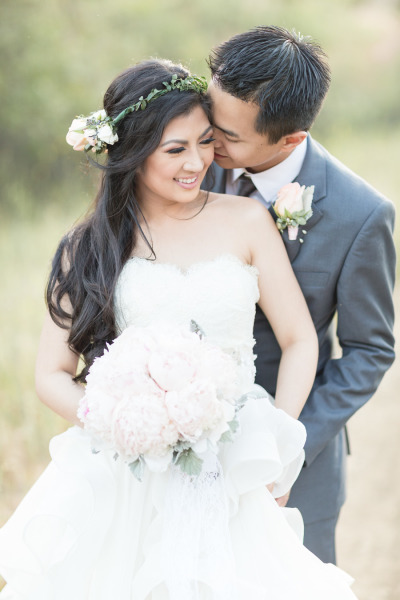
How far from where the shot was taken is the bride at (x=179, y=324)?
2207 mm

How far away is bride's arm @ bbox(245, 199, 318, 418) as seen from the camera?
261 centimetres

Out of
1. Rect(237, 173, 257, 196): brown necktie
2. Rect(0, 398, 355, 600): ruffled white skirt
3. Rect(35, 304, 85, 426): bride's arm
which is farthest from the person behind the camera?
Rect(237, 173, 257, 196): brown necktie

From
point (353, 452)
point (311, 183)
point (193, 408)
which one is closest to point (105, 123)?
point (311, 183)

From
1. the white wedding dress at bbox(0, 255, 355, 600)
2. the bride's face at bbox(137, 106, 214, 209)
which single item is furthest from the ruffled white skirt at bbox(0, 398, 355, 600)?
the bride's face at bbox(137, 106, 214, 209)

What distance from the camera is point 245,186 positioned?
299cm

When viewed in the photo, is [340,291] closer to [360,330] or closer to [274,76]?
[360,330]

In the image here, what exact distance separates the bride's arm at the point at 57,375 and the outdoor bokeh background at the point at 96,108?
2.93ft

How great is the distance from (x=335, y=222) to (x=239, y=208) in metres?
0.37

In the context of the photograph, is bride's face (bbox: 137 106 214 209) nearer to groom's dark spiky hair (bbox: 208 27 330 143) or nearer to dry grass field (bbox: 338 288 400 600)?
groom's dark spiky hair (bbox: 208 27 330 143)

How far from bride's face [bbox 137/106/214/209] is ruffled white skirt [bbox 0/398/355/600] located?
79 cm

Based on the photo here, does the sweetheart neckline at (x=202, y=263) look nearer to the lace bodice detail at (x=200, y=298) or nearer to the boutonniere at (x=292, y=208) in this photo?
the lace bodice detail at (x=200, y=298)

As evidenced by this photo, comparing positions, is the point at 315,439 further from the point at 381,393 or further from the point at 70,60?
the point at 70,60

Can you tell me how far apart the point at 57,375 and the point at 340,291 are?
1087 mm

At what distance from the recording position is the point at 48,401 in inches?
101
